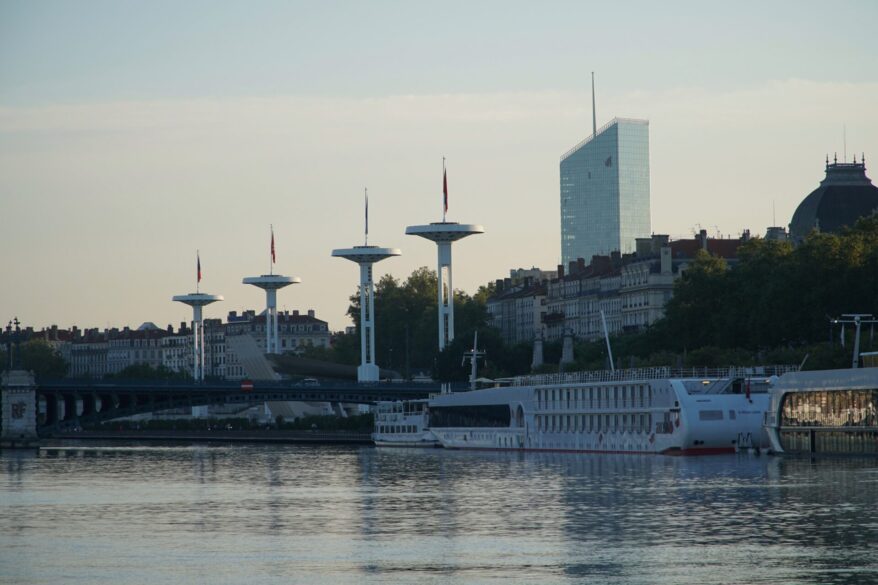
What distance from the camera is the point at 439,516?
61062mm

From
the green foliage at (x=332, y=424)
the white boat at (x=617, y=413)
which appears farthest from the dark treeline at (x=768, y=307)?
the green foliage at (x=332, y=424)

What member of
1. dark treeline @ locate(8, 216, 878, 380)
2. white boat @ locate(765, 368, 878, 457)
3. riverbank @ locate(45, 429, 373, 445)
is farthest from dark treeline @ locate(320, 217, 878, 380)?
riverbank @ locate(45, 429, 373, 445)

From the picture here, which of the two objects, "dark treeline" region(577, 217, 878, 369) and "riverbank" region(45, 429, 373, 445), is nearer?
"dark treeline" region(577, 217, 878, 369)

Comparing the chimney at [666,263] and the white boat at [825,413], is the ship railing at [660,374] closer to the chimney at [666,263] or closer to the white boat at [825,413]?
the white boat at [825,413]

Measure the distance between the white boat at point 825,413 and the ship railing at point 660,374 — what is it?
3.47 meters

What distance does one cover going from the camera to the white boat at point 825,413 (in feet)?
283

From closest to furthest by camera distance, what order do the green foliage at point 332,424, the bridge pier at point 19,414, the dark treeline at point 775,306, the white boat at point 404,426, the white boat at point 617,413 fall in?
the white boat at point 617,413 < the dark treeline at point 775,306 < the white boat at point 404,426 < the bridge pier at point 19,414 < the green foliage at point 332,424

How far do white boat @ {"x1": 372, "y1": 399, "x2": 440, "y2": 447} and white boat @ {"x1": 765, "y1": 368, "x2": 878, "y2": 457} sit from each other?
1723 inches

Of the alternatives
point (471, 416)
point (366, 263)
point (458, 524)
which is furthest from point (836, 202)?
point (458, 524)

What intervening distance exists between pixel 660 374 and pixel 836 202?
88.8 metres

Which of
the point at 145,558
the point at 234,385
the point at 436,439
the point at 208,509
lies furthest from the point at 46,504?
the point at 234,385

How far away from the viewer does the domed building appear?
188750 mm

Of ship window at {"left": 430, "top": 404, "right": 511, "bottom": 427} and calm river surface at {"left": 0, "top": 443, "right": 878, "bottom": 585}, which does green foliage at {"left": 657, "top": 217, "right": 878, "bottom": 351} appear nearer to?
ship window at {"left": 430, "top": 404, "right": 511, "bottom": 427}

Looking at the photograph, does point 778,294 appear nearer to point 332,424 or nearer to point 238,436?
point 332,424
